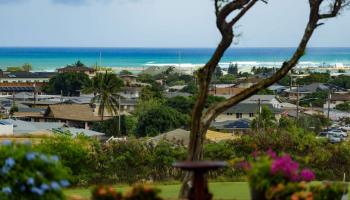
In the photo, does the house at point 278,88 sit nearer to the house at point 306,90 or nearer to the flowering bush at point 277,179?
the house at point 306,90

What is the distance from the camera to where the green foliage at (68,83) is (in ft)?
298

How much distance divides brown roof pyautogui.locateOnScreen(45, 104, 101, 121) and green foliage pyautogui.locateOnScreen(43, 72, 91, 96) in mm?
27824

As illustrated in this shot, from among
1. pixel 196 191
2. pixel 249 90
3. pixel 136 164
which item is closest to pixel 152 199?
pixel 196 191

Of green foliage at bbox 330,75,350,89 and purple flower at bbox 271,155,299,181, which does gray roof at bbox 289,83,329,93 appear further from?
purple flower at bbox 271,155,299,181

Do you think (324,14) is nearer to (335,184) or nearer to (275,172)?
(335,184)

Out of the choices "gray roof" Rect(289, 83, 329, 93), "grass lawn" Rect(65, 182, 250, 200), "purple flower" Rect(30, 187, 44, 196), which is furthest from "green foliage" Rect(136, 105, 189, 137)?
"purple flower" Rect(30, 187, 44, 196)

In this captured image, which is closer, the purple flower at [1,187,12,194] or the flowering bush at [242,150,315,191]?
the purple flower at [1,187,12,194]

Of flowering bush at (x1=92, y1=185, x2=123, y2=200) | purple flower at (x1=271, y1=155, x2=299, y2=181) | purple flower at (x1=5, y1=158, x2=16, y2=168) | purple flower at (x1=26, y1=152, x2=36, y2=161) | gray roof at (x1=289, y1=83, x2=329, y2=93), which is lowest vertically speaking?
gray roof at (x1=289, y1=83, x2=329, y2=93)

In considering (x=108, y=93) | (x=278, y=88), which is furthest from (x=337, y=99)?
(x=108, y=93)

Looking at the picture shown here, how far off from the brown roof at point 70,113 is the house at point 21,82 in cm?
2756

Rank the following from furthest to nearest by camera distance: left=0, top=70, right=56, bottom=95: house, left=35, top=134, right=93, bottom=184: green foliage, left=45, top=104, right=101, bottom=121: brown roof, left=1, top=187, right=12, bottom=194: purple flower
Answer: left=0, top=70, right=56, bottom=95: house → left=45, top=104, right=101, bottom=121: brown roof → left=35, top=134, right=93, bottom=184: green foliage → left=1, top=187, right=12, bottom=194: purple flower

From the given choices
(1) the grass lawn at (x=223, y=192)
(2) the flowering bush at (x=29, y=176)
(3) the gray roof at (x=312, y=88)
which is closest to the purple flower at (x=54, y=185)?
(2) the flowering bush at (x=29, y=176)

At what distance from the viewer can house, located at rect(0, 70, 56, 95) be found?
3978 inches

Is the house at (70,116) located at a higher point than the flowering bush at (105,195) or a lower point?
lower
